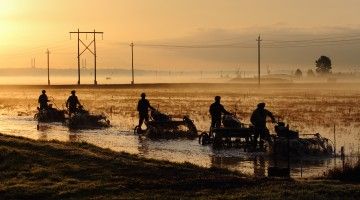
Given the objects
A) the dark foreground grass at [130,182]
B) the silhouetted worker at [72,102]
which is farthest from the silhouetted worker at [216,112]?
the silhouetted worker at [72,102]

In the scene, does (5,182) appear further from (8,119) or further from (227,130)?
(8,119)

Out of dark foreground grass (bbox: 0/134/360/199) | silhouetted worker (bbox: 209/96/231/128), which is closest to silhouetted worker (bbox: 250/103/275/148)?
silhouetted worker (bbox: 209/96/231/128)

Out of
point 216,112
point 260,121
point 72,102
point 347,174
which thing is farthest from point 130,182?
point 72,102

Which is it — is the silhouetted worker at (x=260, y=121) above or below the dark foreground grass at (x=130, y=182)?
above

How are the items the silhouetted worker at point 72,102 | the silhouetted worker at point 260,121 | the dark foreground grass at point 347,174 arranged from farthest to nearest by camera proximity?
the silhouetted worker at point 72,102 → the silhouetted worker at point 260,121 → the dark foreground grass at point 347,174

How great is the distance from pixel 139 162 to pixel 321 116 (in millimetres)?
26610

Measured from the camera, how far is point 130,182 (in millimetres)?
13836

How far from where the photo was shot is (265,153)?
2186 centimetres

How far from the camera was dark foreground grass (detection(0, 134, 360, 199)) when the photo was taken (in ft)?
41.3

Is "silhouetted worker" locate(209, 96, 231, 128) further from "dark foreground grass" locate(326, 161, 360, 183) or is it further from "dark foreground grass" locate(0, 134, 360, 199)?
"dark foreground grass" locate(326, 161, 360, 183)

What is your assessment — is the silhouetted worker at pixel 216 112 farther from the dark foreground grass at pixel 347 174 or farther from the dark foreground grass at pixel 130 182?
the dark foreground grass at pixel 347 174

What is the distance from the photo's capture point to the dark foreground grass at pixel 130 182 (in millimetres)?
12586

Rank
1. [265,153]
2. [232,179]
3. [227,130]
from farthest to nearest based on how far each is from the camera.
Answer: [227,130]
[265,153]
[232,179]

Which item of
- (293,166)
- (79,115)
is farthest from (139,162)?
(79,115)
